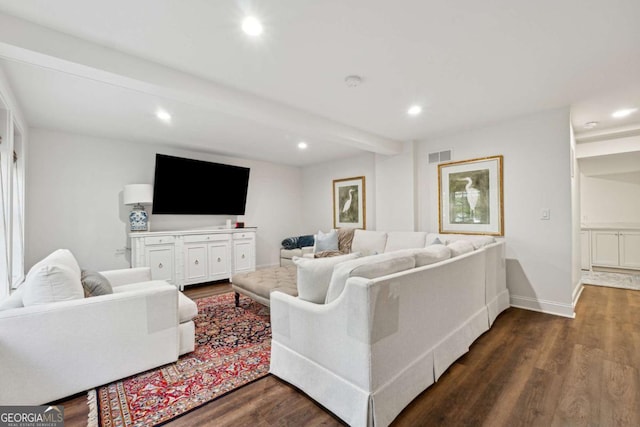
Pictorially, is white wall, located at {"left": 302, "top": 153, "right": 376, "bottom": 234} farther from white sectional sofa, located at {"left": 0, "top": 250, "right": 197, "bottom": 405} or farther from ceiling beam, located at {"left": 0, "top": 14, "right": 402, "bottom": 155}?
white sectional sofa, located at {"left": 0, "top": 250, "right": 197, "bottom": 405}

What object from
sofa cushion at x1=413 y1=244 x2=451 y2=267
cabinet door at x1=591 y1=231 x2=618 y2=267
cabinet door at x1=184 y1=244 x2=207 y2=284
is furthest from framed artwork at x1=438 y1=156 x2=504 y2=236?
cabinet door at x1=184 y1=244 x2=207 y2=284

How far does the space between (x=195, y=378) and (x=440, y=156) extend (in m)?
4.05

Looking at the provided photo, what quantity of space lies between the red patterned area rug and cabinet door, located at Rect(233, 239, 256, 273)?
7.25ft

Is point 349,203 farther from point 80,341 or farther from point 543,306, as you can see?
point 80,341

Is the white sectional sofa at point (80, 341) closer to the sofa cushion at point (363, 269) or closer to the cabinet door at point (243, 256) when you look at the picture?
the sofa cushion at point (363, 269)

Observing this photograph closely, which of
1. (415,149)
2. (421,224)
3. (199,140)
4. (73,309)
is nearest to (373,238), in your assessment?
(421,224)

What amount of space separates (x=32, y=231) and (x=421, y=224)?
5425 mm

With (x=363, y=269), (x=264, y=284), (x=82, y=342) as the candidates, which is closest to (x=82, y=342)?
(x=82, y=342)

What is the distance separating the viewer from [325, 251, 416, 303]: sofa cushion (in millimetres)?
1623

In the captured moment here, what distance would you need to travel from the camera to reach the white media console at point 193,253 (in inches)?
164

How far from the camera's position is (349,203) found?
18.8 ft

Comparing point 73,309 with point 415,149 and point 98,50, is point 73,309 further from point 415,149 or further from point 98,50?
point 415,149

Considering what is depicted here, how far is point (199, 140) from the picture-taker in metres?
4.37

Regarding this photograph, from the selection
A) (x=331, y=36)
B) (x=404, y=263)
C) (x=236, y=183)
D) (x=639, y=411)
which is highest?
(x=331, y=36)
